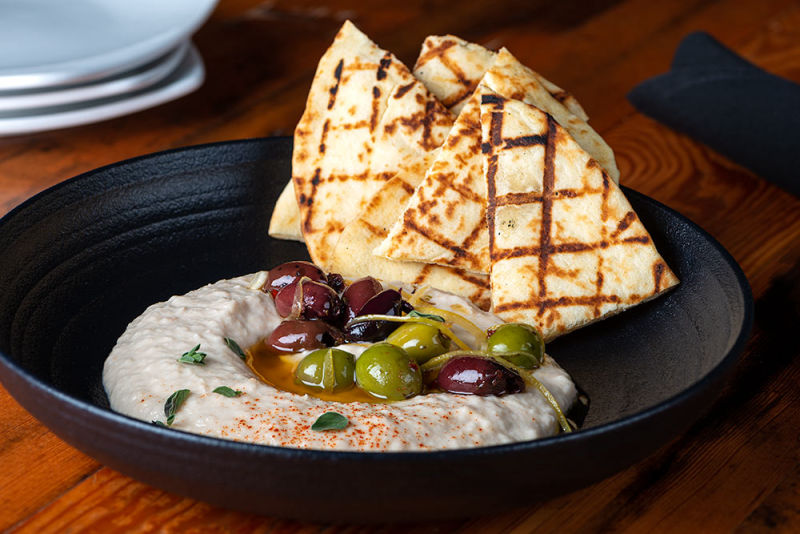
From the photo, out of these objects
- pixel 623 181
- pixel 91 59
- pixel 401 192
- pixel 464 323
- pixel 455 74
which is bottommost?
pixel 623 181

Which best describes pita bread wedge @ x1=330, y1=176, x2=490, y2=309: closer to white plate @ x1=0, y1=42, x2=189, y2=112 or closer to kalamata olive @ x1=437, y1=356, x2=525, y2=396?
kalamata olive @ x1=437, y1=356, x2=525, y2=396

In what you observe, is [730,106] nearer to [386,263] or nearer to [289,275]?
[386,263]

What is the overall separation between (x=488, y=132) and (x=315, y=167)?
46cm

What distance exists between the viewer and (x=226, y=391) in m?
1.69

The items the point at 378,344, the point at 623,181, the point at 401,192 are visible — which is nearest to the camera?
the point at 378,344

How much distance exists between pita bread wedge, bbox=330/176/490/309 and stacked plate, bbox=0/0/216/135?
3.05 feet

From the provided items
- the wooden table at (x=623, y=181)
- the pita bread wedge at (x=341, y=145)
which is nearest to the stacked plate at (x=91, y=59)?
the wooden table at (x=623, y=181)

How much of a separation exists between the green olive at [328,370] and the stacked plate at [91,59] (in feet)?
4.26

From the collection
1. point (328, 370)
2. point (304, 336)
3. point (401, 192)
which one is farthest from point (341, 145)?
point (328, 370)

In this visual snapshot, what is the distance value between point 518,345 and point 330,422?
46cm

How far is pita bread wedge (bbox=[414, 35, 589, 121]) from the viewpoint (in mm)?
2402

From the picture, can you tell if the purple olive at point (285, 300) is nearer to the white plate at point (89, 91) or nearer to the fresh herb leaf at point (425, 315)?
the fresh herb leaf at point (425, 315)

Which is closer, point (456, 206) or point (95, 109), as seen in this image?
point (456, 206)

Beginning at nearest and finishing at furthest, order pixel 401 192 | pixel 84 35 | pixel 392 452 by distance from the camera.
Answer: pixel 392 452 < pixel 401 192 < pixel 84 35
